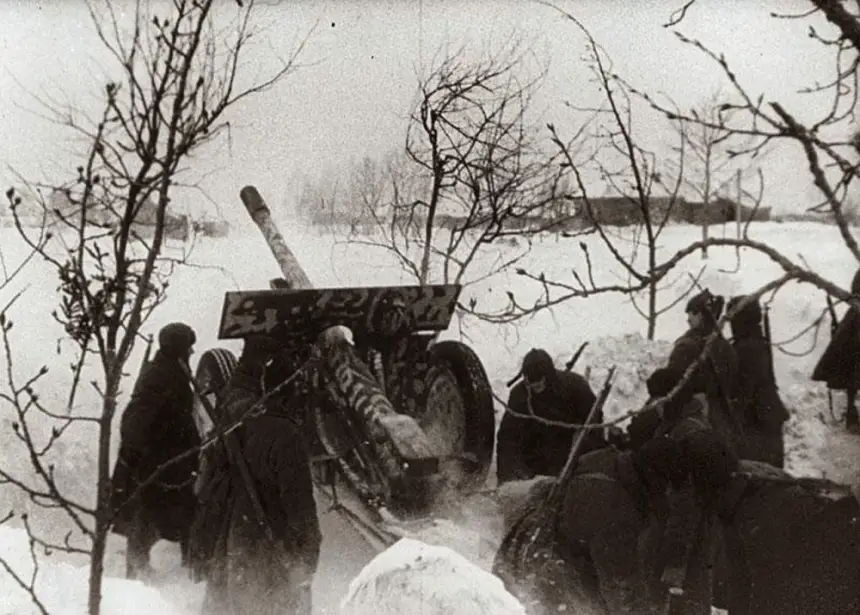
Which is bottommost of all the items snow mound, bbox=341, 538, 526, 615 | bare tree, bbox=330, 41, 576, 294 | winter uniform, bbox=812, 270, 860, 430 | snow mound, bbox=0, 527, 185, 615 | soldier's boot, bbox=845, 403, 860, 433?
snow mound, bbox=0, 527, 185, 615

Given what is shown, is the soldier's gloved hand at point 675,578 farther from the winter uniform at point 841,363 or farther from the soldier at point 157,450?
the winter uniform at point 841,363

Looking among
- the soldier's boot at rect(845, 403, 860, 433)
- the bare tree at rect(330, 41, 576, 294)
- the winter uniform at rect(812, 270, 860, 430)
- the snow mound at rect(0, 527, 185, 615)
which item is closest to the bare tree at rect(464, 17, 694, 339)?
the bare tree at rect(330, 41, 576, 294)

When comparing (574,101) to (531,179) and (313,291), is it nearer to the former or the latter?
(531,179)

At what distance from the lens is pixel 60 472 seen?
7266 mm

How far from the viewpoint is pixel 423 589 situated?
2.61 metres

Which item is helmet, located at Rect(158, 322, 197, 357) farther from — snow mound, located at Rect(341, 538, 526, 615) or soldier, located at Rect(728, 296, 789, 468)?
soldier, located at Rect(728, 296, 789, 468)

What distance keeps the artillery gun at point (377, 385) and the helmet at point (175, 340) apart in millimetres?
313

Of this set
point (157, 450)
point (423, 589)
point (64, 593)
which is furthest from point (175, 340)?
point (423, 589)

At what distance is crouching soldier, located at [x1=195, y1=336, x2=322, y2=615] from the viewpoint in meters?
4.42

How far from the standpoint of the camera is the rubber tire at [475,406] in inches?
251

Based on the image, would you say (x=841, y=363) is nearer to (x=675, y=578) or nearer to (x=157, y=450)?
(x=675, y=578)

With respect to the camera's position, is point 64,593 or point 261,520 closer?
Result: point 64,593

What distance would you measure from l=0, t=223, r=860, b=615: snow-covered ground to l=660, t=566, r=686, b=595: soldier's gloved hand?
56.4 inches

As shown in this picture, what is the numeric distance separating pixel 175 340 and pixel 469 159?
4.15 m
